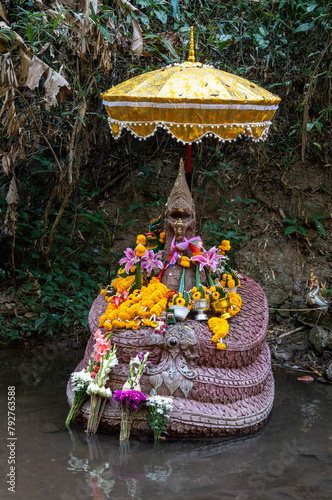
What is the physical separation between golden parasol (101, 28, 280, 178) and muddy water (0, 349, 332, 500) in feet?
7.54

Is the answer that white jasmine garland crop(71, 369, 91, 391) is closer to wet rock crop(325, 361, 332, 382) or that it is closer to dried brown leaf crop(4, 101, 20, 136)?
dried brown leaf crop(4, 101, 20, 136)

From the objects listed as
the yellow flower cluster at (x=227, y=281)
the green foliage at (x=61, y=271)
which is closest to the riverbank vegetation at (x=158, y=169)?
the green foliage at (x=61, y=271)

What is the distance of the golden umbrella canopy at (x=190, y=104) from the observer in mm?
4207

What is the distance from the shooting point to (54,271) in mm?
6578

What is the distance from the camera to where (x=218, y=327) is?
14.2ft

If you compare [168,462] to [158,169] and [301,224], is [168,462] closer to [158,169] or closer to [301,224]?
[301,224]

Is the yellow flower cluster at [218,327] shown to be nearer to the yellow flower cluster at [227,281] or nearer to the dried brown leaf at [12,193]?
the yellow flower cluster at [227,281]

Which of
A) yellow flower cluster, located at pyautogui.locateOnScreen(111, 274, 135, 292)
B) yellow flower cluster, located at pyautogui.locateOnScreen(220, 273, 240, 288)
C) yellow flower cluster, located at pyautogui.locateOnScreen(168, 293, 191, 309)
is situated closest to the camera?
yellow flower cluster, located at pyautogui.locateOnScreen(168, 293, 191, 309)

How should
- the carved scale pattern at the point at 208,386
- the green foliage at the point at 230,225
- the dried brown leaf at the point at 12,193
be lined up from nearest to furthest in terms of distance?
1. the carved scale pattern at the point at 208,386
2. the dried brown leaf at the point at 12,193
3. the green foliage at the point at 230,225

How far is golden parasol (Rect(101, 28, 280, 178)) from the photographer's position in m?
4.21

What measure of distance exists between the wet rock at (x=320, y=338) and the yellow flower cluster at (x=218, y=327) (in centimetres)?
183

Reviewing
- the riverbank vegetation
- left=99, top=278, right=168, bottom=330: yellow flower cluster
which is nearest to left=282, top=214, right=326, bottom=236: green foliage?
the riverbank vegetation

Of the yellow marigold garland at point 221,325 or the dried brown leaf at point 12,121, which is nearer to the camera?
the yellow marigold garland at point 221,325

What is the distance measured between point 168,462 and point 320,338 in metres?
2.60
